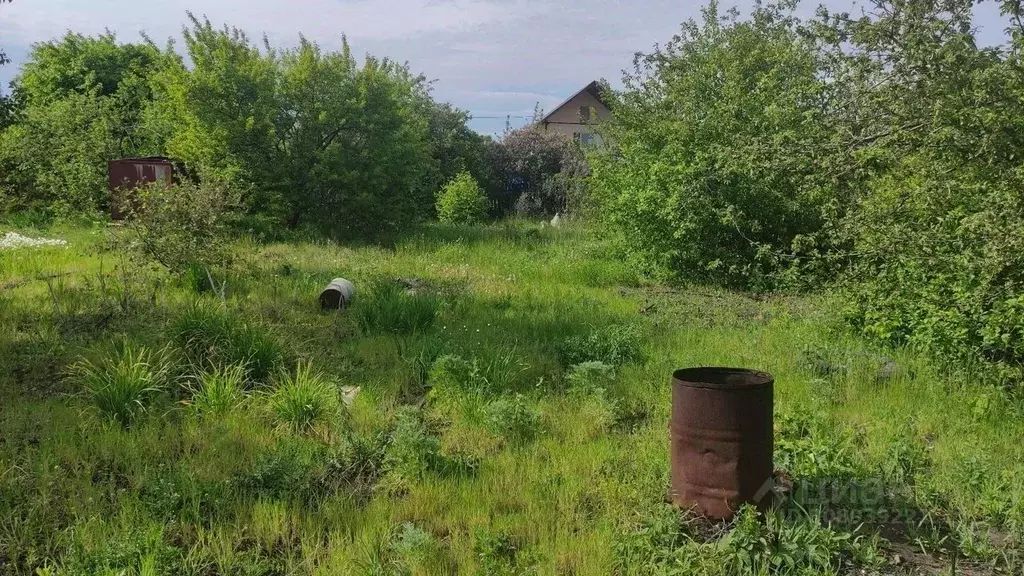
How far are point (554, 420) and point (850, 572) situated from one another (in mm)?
2223

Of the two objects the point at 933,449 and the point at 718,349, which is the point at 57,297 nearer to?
the point at 718,349

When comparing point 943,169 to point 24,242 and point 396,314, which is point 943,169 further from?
point 24,242

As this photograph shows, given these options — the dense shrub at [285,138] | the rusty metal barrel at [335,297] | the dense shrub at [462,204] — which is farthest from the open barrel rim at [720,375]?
the dense shrub at [462,204]

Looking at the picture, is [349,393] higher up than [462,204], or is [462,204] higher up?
[462,204]

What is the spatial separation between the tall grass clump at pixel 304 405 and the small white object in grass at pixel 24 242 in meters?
9.01

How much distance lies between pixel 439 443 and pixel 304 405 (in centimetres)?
115

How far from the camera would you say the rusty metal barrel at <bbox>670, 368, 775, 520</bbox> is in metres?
3.36

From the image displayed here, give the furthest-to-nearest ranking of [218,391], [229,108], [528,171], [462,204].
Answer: [528,171] → [462,204] → [229,108] → [218,391]

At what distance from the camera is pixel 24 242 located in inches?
475

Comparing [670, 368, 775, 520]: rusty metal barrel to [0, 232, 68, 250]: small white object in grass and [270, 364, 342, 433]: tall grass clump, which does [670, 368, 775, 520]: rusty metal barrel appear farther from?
[0, 232, 68, 250]: small white object in grass

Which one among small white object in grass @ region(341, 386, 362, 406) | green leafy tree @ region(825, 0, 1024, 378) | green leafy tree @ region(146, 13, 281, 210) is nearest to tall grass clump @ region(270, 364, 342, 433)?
small white object in grass @ region(341, 386, 362, 406)

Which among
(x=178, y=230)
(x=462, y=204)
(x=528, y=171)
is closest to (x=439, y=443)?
(x=178, y=230)

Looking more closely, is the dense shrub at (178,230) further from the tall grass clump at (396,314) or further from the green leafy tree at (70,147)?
the green leafy tree at (70,147)

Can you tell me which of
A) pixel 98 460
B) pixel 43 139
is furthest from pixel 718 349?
pixel 43 139
